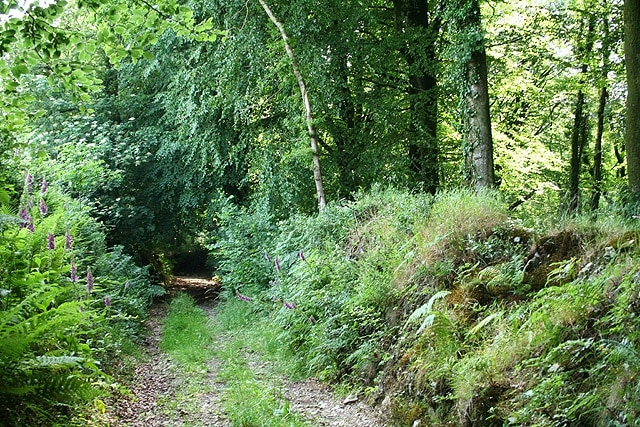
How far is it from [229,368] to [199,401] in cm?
147

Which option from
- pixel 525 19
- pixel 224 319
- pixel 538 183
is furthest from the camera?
pixel 538 183

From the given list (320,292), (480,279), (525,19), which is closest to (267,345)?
(320,292)

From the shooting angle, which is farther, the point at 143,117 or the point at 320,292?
the point at 143,117

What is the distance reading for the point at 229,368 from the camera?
7.98 metres

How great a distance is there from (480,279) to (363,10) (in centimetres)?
915

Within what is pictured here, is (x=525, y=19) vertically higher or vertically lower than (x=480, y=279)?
higher

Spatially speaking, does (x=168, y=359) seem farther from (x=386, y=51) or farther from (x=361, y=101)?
(x=386, y=51)

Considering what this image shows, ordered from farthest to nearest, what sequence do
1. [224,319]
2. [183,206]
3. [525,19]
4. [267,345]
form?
[183,206]
[525,19]
[224,319]
[267,345]

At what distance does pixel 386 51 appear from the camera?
13.2m

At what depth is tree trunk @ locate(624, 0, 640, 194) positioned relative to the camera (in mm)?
7730

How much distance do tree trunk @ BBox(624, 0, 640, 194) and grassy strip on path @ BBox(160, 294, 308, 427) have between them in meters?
5.94

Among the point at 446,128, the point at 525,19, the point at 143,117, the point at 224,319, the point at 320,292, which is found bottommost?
the point at 224,319

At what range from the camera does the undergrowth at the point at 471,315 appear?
3875 mm

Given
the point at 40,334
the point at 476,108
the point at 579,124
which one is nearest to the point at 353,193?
the point at 476,108
